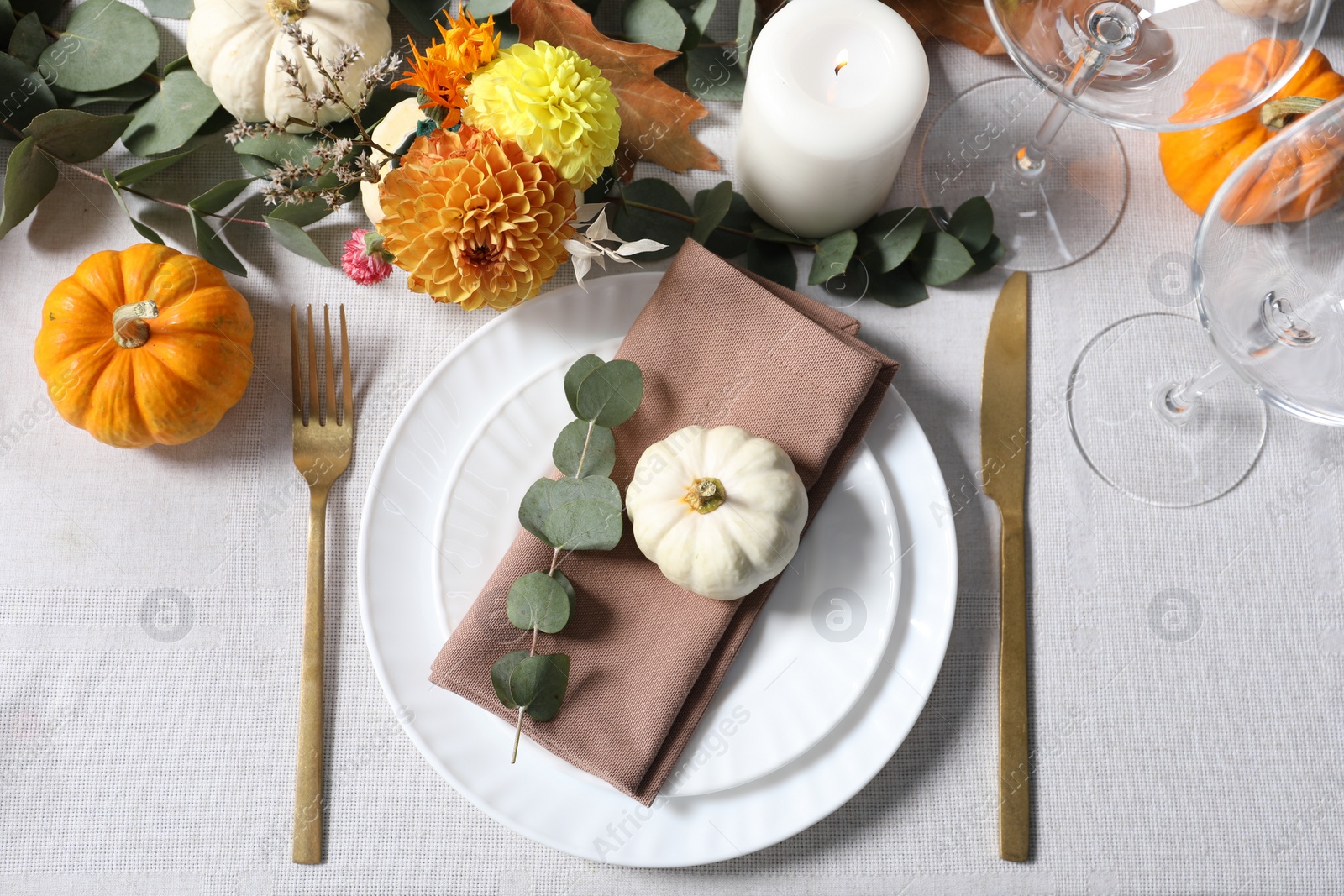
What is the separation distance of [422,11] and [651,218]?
1.01ft

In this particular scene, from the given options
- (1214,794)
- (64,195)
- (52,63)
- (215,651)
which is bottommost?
(215,651)

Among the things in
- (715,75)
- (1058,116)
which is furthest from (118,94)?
(1058,116)

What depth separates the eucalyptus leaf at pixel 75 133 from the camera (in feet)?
2.64

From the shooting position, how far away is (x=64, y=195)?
872 millimetres

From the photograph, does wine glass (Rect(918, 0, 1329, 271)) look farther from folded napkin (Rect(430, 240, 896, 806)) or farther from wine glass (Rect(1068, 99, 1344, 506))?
folded napkin (Rect(430, 240, 896, 806))

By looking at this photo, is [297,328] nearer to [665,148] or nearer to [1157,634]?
[665,148]

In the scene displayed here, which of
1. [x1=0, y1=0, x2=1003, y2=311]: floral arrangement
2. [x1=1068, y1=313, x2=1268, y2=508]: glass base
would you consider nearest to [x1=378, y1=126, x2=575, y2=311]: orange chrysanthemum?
[x1=0, y1=0, x2=1003, y2=311]: floral arrangement

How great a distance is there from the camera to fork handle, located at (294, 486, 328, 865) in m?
0.78

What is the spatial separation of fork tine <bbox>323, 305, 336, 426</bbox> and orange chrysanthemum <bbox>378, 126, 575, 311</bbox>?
176 millimetres

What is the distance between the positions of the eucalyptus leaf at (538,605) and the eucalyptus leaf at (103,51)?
0.65m

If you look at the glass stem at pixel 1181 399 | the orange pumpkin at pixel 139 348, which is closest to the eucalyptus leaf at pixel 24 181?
the orange pumpkin at pixel 139 348

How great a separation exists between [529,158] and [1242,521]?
2.51ft

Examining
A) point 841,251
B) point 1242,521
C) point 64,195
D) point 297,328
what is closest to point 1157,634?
point 1242,521

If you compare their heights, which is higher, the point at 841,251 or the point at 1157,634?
the point at 841,251
